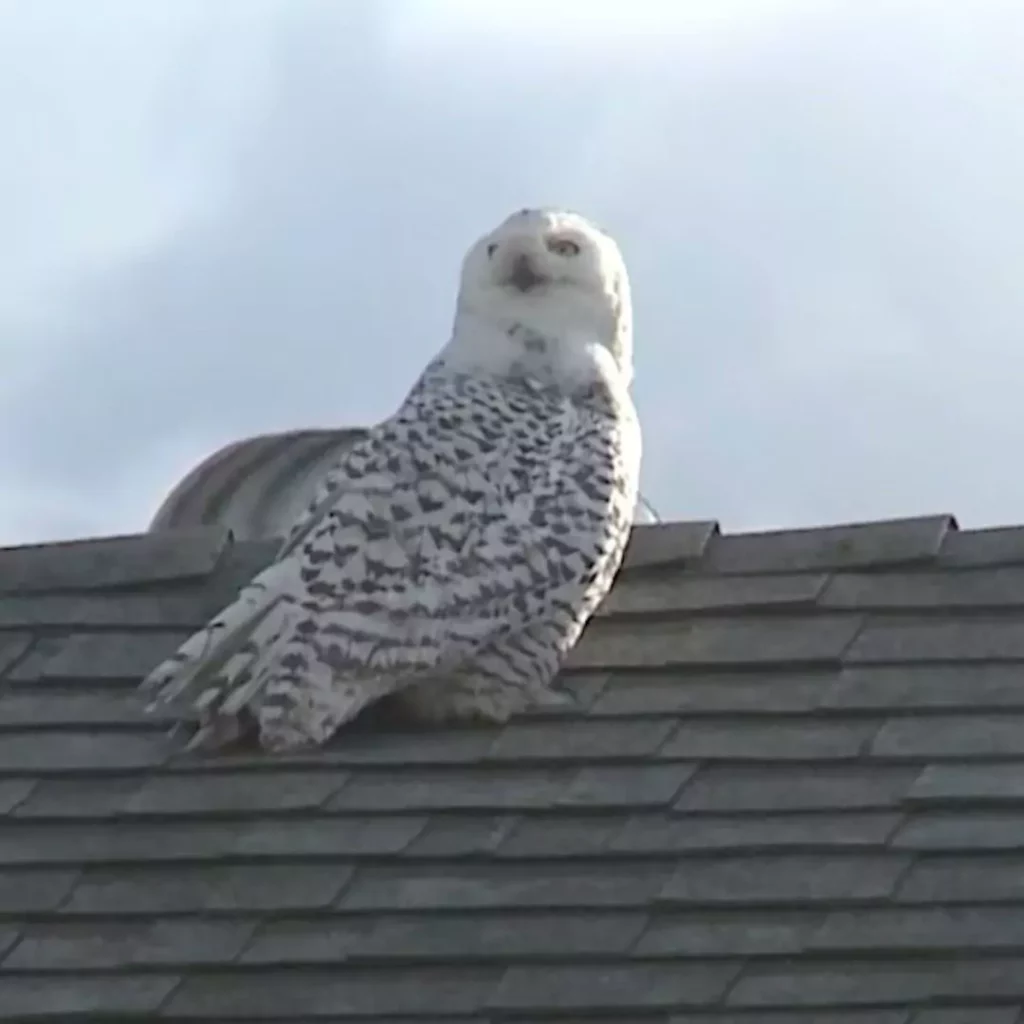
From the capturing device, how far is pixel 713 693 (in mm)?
3094

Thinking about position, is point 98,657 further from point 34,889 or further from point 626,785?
point 626,785

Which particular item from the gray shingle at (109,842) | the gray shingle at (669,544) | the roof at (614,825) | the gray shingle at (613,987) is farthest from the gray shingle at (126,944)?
the gray shingle at (669,544)

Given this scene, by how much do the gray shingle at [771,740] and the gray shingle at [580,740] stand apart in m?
0.03

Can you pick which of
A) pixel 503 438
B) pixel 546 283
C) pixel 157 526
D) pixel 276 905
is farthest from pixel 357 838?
pixel 157 526

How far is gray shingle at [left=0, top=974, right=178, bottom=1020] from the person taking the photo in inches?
106

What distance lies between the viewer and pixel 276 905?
2791 mm

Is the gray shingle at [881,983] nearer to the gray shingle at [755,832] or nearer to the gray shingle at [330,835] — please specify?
the gray shingle at [755,832]

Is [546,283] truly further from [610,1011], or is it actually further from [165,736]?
[610,1011]

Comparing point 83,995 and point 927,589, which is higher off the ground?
point 83,995

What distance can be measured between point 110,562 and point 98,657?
188 mm

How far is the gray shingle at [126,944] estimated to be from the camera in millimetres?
2748

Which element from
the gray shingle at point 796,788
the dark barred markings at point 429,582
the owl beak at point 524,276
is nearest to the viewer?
the gray shingle at point 796,788

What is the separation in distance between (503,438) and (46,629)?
660mm

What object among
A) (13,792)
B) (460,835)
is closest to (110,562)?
(13,792)
